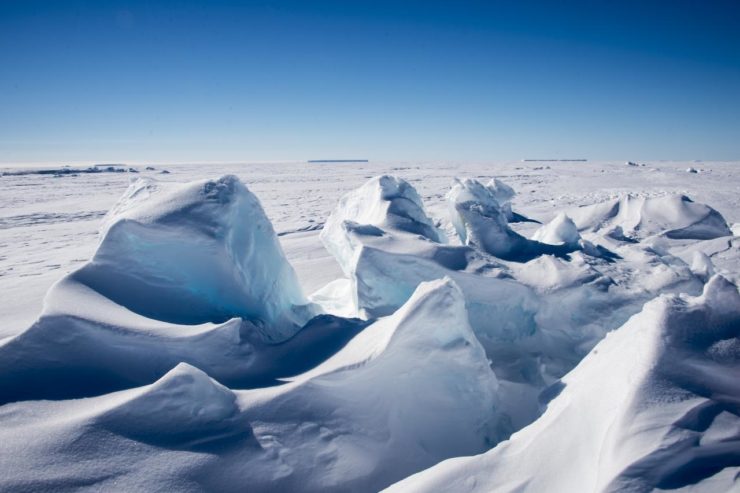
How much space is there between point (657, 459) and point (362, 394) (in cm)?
127

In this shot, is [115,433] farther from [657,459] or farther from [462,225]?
[462,225]

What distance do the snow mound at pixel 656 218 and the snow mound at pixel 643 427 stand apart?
5514 mm

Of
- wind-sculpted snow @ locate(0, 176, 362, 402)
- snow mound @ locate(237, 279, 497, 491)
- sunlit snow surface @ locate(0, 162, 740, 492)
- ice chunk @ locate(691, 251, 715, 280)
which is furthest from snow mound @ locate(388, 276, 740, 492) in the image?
ice chunk @ locate(691, 251, 715, 280)

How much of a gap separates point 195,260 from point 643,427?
2767 millimetres

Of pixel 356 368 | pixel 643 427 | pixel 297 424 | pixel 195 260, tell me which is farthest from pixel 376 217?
pixel 643 427

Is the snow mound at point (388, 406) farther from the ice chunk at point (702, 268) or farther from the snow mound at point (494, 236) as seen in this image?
the ice chunk at point (702, 268)

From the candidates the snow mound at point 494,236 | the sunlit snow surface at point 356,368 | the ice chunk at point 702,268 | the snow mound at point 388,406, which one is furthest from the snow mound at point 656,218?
the snow mound at point 388,406

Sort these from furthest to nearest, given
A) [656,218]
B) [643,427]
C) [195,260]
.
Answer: [656,218]
[195,260]
[643,427]

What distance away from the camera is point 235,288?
3.14m

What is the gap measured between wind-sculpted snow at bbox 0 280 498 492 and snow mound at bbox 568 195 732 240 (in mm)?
5773

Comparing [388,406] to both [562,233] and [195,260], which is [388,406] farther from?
[562,233]

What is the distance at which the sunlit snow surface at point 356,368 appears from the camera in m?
1.64

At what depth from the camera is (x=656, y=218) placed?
7859 mm

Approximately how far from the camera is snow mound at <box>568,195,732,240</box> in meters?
7.13
